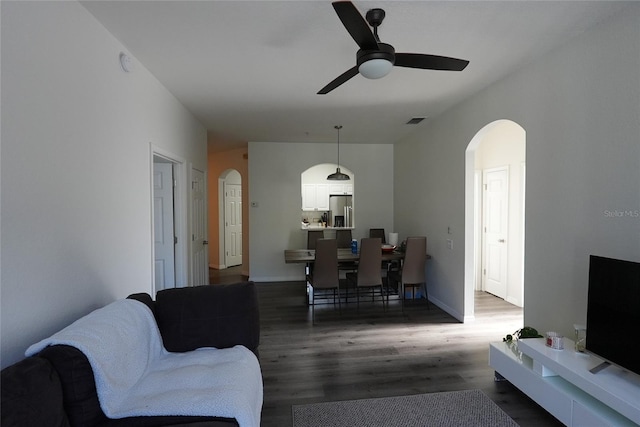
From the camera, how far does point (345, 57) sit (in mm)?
2729

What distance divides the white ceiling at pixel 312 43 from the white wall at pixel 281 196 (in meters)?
2.32

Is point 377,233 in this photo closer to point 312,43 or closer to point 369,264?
point 369,264

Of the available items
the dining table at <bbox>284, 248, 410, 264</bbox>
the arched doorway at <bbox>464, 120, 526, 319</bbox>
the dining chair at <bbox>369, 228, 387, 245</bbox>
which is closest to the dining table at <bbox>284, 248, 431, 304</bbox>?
the dining table at <bbox>284, 248, 410, 264</bbox>

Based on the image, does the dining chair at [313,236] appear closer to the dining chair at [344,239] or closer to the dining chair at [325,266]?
the dining chair at [344,239]

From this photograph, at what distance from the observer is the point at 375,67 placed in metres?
1.99

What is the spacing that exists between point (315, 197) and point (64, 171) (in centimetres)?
656

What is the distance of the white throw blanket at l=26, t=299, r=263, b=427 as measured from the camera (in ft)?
4.90

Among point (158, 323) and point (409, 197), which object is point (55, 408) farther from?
point (409, 197)

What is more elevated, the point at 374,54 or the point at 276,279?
the point at 374,54

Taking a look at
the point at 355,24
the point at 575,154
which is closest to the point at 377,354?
the point at 575,154

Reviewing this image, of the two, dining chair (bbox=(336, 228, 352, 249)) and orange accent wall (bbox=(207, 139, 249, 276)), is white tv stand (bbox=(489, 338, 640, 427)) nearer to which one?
dining chair (bbox=(336, 228, 352, 249))

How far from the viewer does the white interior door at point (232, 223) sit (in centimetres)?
799

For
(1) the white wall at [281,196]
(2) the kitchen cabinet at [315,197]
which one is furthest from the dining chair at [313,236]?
(2) the kitchen cabinet at [315,197]

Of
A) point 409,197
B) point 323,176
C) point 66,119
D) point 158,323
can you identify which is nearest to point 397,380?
point 158,323
